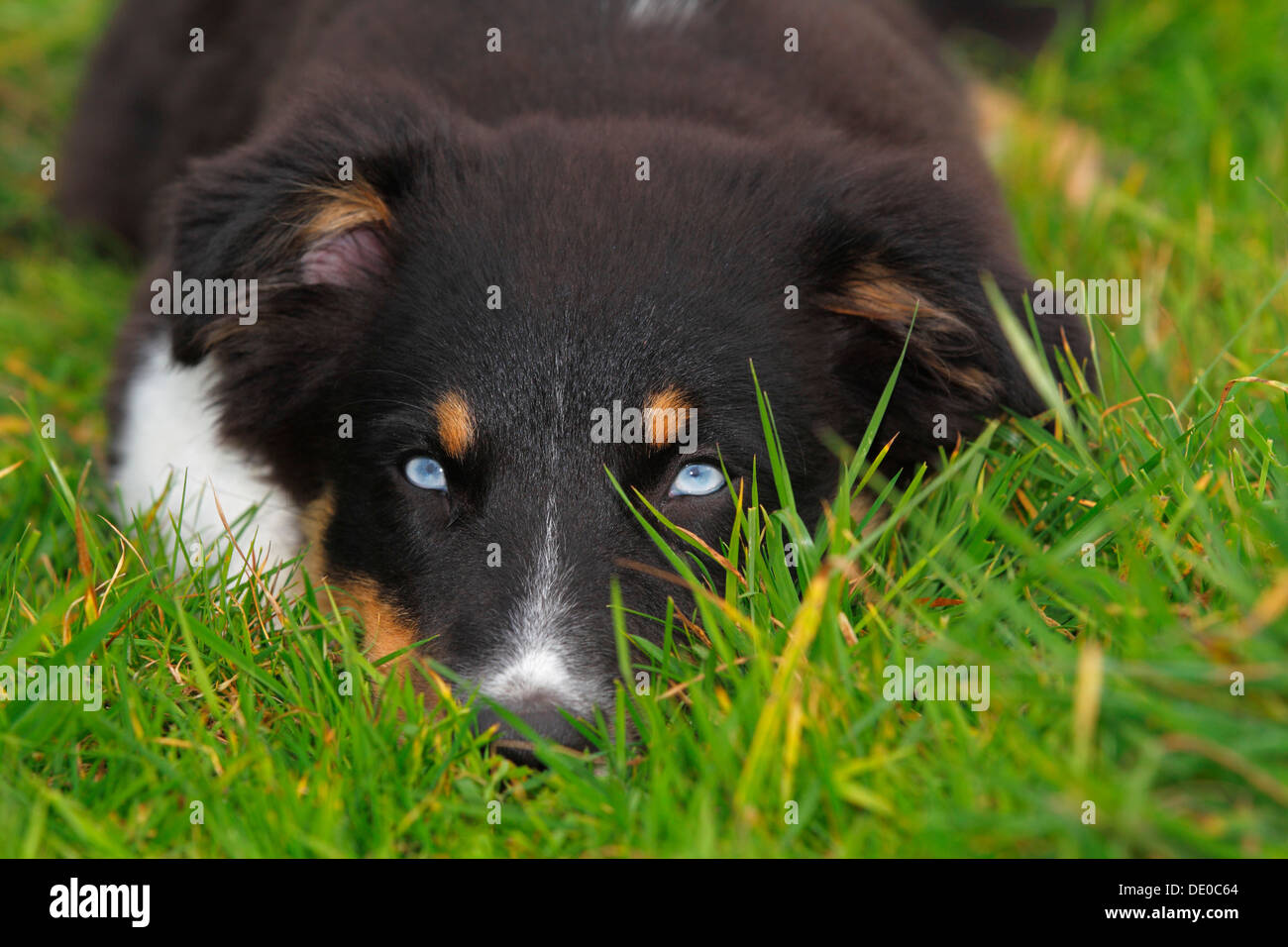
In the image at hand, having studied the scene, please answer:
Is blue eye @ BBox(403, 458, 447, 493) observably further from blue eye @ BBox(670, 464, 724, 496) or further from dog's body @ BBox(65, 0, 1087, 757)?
blue eye @ BBox(670, 464, 724, 496)

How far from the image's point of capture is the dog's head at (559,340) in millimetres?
2824

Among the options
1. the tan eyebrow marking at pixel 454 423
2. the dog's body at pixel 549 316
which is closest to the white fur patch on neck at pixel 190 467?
the dog's body at pixel 549 316

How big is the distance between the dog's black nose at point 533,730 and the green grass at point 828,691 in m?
0.04

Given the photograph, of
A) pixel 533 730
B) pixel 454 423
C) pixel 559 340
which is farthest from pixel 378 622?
pixel 559 340

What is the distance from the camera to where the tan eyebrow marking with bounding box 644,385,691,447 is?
284cm

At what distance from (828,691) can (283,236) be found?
1767 mm

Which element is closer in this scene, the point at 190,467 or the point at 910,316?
the point at 910,316

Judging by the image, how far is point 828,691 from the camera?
2.43 meters

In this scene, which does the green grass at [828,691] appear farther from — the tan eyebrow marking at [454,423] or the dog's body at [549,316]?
the tan eyebrow marking at [454,423]

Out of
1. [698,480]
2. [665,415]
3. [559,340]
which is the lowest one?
[698,480]

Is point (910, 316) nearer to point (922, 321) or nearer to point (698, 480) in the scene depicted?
point (922, 321)

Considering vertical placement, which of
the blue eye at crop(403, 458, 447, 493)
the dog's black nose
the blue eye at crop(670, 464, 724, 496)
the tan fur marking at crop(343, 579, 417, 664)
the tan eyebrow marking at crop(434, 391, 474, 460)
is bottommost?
the dog's black nose

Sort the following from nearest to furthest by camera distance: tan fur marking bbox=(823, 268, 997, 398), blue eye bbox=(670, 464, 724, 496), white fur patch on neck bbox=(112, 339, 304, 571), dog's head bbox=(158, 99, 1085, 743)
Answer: dog's head bbox=(158, 99, 1085, 743)
blue eye bbox=(670, 464, 724, 496)
tan fur marking bbox=(823, 268, 997, 398)
white fur patch on neck bbox=(112, 339, 304, 571)

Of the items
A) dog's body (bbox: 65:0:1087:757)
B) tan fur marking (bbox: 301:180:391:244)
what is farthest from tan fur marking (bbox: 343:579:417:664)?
tan fur marking (bbox: 301:180:391:244)
